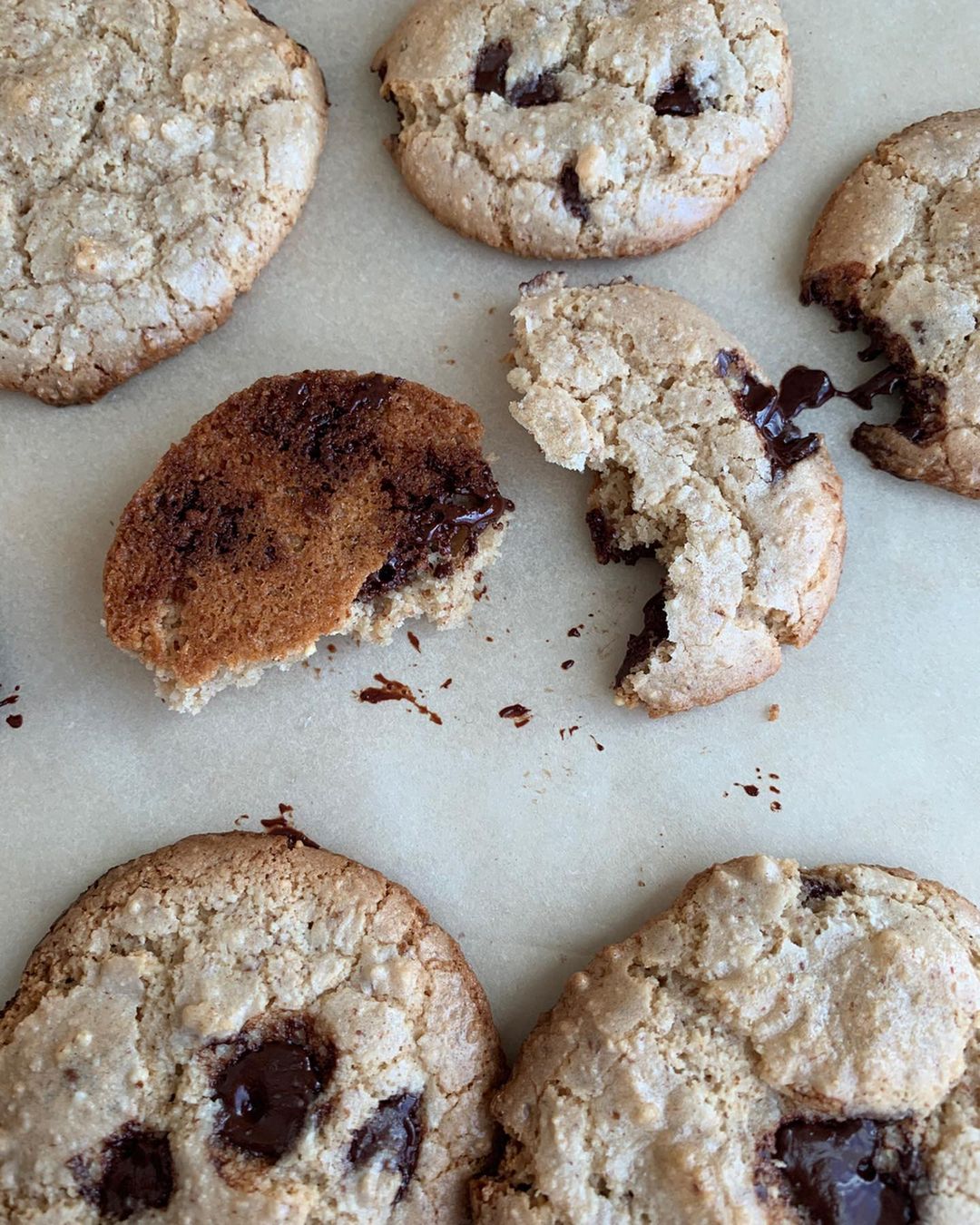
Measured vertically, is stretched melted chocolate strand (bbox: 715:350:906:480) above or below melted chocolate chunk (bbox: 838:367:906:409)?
below

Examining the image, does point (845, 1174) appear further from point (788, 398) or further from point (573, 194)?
point (573, 194)

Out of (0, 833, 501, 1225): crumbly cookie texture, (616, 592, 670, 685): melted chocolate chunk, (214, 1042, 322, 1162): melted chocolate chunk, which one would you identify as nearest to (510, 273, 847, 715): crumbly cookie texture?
(616, 592, 670, 685): melted chocolate chunk

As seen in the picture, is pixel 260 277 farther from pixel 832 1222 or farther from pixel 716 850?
pixel 832 1222

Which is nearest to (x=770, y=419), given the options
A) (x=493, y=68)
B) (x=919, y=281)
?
(x=919, y=281)

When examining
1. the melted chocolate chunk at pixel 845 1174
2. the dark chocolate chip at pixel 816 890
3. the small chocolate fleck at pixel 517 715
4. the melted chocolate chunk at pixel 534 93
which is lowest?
the melted chocolate chunk at pixel 845 1174

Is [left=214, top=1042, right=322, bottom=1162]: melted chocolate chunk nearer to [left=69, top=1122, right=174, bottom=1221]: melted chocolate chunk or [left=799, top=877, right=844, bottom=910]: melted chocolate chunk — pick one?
[left=69, top=1122, right=174, bottom=1221]: melted chocolate chunk

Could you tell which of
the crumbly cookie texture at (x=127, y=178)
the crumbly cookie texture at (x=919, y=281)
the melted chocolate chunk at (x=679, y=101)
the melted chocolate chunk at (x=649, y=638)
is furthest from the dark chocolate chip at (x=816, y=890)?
the crumbly cookie texture at (x=127, y=178)

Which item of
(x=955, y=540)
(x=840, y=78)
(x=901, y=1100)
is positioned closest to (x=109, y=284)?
(x=840, y=78)

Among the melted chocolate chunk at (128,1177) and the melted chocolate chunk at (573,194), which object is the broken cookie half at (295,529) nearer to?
the melted chocolate chunk at (573,194)
